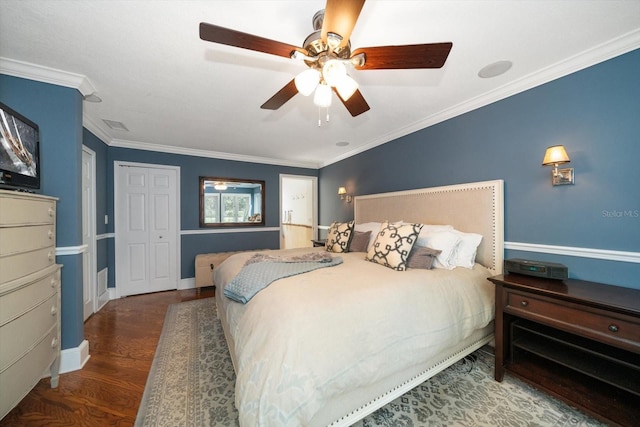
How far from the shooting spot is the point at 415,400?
5.55 ft

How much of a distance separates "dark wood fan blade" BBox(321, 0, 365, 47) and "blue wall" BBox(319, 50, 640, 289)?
2.00 meters

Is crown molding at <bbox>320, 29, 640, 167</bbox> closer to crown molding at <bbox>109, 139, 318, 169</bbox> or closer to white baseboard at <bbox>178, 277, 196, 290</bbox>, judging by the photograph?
crown molding at <bbox>109, 139, 318, 169</bbox>

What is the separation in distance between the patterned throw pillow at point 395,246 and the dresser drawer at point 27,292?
8.12 feet

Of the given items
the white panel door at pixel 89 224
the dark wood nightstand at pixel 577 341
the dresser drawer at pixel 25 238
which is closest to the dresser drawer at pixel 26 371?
the dresser drawer at pixel 25 238

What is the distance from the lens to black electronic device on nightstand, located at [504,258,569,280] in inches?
69.1

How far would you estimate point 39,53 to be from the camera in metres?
1.76

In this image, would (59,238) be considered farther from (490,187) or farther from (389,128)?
(490,187)

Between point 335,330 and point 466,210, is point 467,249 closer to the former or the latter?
point 466,210

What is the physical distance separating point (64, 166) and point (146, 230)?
2209 millimetres

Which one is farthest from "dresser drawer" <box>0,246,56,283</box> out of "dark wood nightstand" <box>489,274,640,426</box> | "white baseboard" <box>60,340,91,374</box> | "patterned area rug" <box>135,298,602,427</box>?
"dark wood nightstand" <box>489,274,640,426</box>

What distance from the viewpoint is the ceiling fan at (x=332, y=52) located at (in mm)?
1126

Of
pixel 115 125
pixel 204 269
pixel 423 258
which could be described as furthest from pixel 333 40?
pixel 204 269

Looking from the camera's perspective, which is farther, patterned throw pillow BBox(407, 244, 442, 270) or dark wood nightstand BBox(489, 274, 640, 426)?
patterned throw pillow BBox(407, 244, 442, 270)

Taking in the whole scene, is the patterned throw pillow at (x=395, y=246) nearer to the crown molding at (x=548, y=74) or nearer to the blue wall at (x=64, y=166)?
the crown molding at (x=548, y=74)
